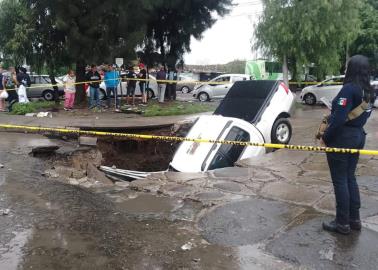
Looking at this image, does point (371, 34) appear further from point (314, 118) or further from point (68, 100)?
point (68, 100)

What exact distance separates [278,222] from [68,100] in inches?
563

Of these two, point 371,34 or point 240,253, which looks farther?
point 371,34

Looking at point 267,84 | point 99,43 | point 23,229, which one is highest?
point 99,43

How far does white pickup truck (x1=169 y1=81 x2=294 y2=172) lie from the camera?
936 centimetres

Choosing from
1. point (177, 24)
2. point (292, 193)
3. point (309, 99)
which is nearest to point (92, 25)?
point (177, 24)

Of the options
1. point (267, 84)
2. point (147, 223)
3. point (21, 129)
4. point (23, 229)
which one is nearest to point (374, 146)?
point (267, 84)

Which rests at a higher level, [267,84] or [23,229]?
[267,84]

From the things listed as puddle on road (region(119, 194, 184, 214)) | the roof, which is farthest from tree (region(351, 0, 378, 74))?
puddle on road (region(119, 194, 184, 214))

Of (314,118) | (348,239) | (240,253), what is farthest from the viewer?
(314,118)

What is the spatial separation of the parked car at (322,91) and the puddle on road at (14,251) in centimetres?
1929

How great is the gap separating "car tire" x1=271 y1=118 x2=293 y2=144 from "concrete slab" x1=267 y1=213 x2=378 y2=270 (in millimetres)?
5554

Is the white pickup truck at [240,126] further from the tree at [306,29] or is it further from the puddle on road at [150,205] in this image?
the tree at [306,29]

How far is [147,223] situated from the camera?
18.4ft

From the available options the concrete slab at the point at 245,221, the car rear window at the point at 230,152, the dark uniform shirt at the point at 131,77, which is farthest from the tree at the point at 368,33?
the concrete slab at the point at 245,221
